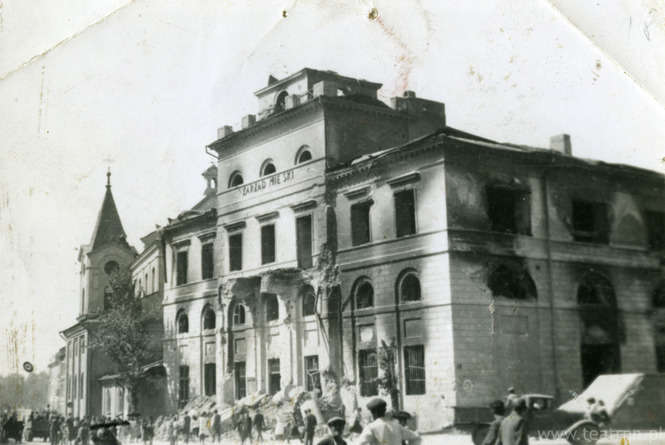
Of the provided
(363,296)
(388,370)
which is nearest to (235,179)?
(363,296)

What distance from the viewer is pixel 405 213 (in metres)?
7.70

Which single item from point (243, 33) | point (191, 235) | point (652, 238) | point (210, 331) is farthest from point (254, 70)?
point (652, 238)

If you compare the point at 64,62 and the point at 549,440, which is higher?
the point at 64,62

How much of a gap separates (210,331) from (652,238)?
487 cm

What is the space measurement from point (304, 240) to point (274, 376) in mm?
1492

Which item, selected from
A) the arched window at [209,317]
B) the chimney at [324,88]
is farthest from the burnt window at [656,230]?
the arched window at [209,317]

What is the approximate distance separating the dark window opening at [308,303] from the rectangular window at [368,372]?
72cm

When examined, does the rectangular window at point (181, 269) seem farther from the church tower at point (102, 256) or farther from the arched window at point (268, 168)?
the arched window at point (268, 168)

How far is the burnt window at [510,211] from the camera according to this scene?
7.30 m

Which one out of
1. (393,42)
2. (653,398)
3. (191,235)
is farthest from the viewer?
(191,235)

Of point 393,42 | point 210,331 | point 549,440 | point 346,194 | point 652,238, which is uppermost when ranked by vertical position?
point 393,42

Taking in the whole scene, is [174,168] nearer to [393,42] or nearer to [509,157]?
[393,42]

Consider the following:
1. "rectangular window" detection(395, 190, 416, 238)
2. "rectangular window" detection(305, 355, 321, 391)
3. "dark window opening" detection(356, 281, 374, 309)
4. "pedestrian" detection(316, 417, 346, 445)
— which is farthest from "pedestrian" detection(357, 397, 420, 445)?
"rectangular window" detection(305, 355, 321, 391)

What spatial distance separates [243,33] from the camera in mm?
7766
